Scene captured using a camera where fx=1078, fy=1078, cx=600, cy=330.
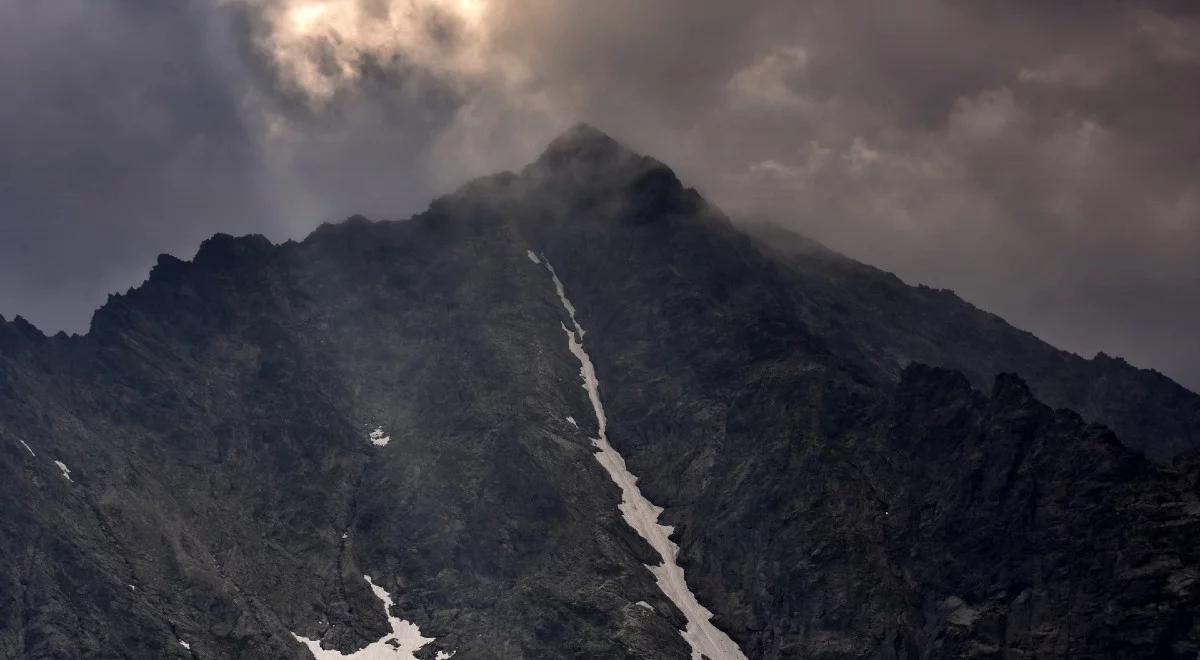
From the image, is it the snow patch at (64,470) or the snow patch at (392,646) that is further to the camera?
the snow patch at (64,470)

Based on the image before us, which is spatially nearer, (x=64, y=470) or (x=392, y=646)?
(x=392, y=646)

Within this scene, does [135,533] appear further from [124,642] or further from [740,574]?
[740,574]

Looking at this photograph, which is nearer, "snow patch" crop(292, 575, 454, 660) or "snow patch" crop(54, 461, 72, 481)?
"snow patch" crop(292, 575, 454, 660)

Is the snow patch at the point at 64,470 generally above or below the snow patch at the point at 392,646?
above

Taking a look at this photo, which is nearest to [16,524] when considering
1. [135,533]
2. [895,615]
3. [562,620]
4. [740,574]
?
[135,533]

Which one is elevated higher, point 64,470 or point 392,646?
point 64,470

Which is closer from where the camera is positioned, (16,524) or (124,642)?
(124,642)

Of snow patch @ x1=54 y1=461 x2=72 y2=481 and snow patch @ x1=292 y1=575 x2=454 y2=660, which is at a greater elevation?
snow patch @ x1=54 y1=461 x2=72 y2=481

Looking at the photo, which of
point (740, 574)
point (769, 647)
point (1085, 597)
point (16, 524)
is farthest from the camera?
point (740, 574)
